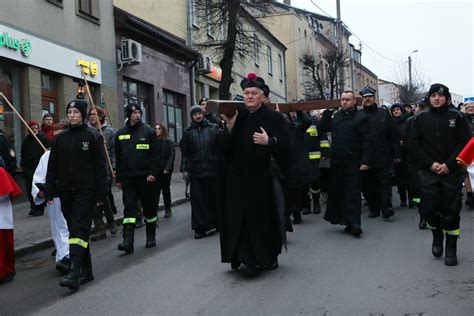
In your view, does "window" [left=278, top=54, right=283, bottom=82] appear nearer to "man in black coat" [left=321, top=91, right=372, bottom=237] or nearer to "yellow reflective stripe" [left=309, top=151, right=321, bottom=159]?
"yellow reflective stripe" [left=309, top=151, right=321, bottom=159]

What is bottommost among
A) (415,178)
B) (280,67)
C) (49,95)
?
(415,178)

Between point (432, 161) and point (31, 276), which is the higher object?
point (432, 161)

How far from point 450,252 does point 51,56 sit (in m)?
11.6

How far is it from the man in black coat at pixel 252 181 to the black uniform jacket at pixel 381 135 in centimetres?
391

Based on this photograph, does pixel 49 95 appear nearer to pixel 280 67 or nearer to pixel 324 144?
pixel 324 144

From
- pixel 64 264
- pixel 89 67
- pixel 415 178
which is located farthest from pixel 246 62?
pixel 64 264

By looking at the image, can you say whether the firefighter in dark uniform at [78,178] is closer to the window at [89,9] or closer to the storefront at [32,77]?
the storefront at [32,77]

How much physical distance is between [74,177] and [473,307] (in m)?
3.97

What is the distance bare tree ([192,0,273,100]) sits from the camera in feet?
61.0

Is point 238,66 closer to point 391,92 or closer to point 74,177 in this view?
point 74,177

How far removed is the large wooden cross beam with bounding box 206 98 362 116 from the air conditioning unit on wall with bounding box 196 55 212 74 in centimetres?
1669

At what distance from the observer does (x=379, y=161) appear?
9773mm

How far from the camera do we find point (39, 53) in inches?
566

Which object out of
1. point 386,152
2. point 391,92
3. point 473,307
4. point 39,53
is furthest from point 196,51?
point 391,92
